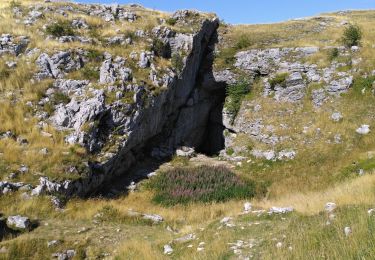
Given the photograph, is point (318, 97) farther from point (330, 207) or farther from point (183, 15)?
point (330, 207)

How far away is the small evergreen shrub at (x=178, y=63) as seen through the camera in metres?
30.2

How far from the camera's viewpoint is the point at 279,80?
1249 inches

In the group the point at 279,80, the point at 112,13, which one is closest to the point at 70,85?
the point at 112,13

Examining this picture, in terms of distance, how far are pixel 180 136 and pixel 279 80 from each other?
9.23 meters

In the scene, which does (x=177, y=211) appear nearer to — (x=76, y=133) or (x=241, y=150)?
(x=76, y=133)

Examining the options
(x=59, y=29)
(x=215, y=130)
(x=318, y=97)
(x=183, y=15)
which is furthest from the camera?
(x=183, y=15)

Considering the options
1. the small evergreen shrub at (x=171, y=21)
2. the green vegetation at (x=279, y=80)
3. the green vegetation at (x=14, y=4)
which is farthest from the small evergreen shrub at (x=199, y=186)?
the green vegetation at (x=14, y=4)

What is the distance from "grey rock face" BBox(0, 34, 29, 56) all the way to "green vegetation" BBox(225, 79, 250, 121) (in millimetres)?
15971

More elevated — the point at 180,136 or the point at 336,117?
the point at 336,117

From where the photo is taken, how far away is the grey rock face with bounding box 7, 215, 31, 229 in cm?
1446

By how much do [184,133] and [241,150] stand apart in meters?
5.26

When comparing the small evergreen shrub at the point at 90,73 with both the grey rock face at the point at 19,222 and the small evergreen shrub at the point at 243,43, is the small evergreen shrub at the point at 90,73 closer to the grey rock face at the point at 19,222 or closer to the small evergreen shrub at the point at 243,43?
the grey rock face at the point at 19,222

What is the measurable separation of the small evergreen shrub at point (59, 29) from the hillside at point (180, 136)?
0.14 m

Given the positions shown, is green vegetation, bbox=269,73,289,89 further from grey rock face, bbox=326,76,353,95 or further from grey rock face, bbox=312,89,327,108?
grey rock face, bbox=326,76,353,95
